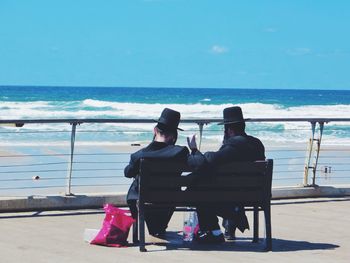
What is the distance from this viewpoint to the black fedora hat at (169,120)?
7148mm

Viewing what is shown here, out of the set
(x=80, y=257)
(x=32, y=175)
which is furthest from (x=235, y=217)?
(x=32, y=175)

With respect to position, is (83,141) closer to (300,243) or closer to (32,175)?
(32,175)

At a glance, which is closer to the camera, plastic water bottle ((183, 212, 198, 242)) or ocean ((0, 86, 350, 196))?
plastic water bottle ((183, 212, 198, 242))

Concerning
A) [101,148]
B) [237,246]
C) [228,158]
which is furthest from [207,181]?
[101,148]

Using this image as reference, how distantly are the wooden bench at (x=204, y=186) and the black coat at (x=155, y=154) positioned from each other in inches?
4.6

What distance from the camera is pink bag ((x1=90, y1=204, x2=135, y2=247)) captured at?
7125mm

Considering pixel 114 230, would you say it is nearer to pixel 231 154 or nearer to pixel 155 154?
pixel 155 154

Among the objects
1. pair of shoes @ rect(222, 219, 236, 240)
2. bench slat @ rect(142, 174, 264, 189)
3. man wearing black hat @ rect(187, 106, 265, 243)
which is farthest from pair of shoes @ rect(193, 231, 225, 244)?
bench slat @ rect(142, 174, 264, 189)

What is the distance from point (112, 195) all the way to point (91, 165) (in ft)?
20.8

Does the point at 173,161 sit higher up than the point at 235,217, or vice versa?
the point at 173,161

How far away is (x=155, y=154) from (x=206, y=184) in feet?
1.62

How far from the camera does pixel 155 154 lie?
279 inches

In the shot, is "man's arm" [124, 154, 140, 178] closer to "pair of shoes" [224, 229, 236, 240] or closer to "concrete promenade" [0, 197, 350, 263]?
"concrete promenade" [0, 197, 350, 263]

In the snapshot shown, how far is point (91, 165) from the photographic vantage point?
15617 mm
